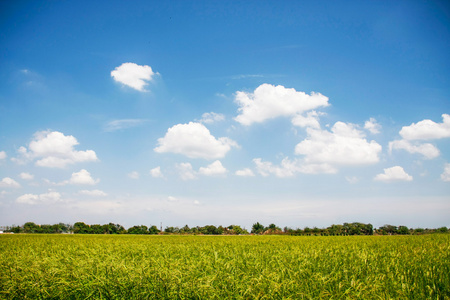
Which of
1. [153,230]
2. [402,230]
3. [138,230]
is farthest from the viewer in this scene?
[153,230]

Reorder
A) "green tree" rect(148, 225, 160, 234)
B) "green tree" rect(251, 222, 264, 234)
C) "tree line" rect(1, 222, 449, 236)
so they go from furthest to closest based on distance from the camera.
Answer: "green tree" rect(251, 222, 264, 234) → "green tree" rect(148, 225, 160, 234) → "tree line" rect(1, 222, 449, 236)

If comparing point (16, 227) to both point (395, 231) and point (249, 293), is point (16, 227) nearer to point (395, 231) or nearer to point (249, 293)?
point (249, 293)

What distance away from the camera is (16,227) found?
11562cm

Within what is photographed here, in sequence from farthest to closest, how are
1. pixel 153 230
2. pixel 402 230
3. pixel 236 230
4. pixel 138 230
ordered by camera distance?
1. pixel 236 230
2. pixel 153 230
3. pixel 138 230
4. pixel 402 230

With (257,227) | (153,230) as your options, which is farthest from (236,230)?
(153,230)

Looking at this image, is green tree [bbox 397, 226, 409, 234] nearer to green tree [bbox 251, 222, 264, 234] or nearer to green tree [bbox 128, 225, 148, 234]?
green tree [bbox 251, 222, 264, 234]

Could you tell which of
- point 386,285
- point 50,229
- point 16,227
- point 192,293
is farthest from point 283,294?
point 50,229

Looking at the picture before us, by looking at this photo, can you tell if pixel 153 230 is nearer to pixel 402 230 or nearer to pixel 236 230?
pixel 236 230

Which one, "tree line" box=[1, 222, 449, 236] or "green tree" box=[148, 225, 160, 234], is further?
"green tree" box=[148, 225, 160, 234]

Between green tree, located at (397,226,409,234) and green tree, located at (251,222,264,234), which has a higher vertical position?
green tree, located at (397,226,409,234)

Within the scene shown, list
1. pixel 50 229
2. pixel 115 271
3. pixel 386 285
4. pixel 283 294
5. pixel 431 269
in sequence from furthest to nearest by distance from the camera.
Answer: pixel 50 229
pixel 431 269
pixel 115 271
pixel 386 285
pixel 283 294

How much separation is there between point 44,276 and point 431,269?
8.69 meters

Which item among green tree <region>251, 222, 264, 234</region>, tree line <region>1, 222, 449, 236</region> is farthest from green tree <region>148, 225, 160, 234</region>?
green tree <region>251, 222, 264, 234</region>

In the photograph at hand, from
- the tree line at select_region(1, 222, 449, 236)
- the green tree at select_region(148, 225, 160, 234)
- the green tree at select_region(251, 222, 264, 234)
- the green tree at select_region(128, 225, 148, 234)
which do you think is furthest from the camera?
the green tree at select_region(251, 222, 264, 234)
